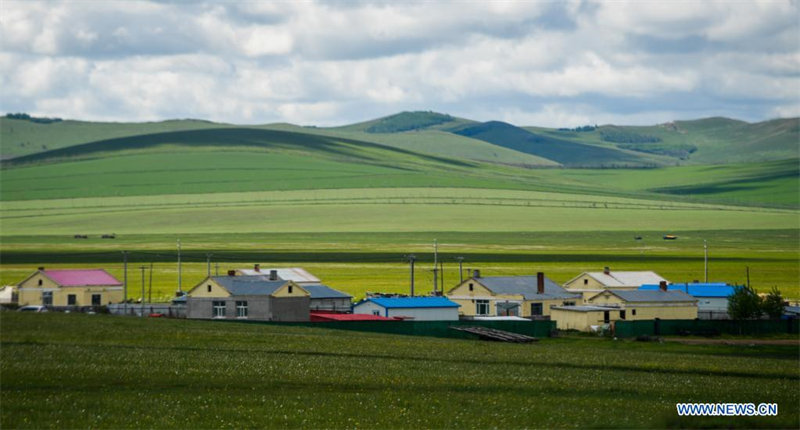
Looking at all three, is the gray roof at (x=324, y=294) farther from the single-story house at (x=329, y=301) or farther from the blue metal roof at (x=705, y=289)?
the blue metal roof at (x=705, y=289)

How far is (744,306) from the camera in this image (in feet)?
251

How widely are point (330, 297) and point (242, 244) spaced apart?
78292 millimetres

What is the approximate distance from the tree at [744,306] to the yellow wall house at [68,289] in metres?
49.5

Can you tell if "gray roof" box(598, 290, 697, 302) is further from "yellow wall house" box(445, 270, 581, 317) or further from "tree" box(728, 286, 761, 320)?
"tree" box(728, 286, 761, 320)

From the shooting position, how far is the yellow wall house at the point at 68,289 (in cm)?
8738

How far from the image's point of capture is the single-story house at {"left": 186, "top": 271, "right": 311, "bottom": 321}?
250ft

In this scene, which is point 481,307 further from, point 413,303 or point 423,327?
point 423,327

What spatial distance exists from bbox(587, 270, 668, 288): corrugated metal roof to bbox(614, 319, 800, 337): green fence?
15331mm

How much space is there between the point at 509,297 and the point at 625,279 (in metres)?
15.7

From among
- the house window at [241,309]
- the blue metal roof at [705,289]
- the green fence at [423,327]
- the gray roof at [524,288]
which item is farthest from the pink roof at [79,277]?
the blue metal roof at [705,289]

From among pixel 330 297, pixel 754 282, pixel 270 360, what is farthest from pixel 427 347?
pixel 754 282

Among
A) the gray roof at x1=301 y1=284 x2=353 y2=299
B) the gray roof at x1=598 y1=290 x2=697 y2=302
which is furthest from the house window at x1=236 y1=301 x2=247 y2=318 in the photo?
the gray roof at x1=598 y1=290 x2=697 y2=302

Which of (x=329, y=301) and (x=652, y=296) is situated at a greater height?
(x=329, y=301)

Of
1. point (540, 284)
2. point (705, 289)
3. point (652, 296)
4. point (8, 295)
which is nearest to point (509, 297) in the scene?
point (540, 284)
